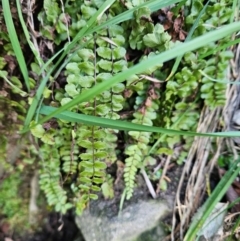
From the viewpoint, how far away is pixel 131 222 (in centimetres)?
129

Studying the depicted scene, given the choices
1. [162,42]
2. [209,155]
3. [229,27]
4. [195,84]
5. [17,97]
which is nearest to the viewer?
[229,27]

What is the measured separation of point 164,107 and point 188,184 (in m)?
0.31

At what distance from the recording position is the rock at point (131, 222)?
128cm

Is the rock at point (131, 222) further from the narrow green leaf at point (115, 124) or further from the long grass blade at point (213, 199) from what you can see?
the narrow green leaf at point (115, 124)

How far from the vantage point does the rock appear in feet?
4.21

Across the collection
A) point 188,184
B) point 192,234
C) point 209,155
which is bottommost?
point 192,234

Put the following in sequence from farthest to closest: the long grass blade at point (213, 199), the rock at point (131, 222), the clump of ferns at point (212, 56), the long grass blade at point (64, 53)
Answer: the rock at point (131, 222) → the long grass blade at point (213, 199) → the clump of ferns at point (212, 56) → the long grass blade at point (64, 53)

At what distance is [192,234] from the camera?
3.94ft

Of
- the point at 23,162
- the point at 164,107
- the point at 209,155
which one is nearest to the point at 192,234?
the point at 209,155

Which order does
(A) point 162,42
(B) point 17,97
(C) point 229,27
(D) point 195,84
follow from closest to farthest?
(C) point 229,27
(A) point 162,42
(D) point 195,84
(B) point 17,97

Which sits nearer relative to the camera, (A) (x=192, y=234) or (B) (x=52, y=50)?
(B) (x=52, y=50)

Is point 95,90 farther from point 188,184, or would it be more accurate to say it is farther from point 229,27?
point 188,184

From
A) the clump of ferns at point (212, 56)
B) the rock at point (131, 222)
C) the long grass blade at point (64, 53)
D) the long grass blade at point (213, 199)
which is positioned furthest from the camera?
the rock at point (131, 222)

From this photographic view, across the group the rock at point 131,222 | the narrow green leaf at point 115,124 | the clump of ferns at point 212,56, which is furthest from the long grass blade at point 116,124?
the rock at point 131,222
